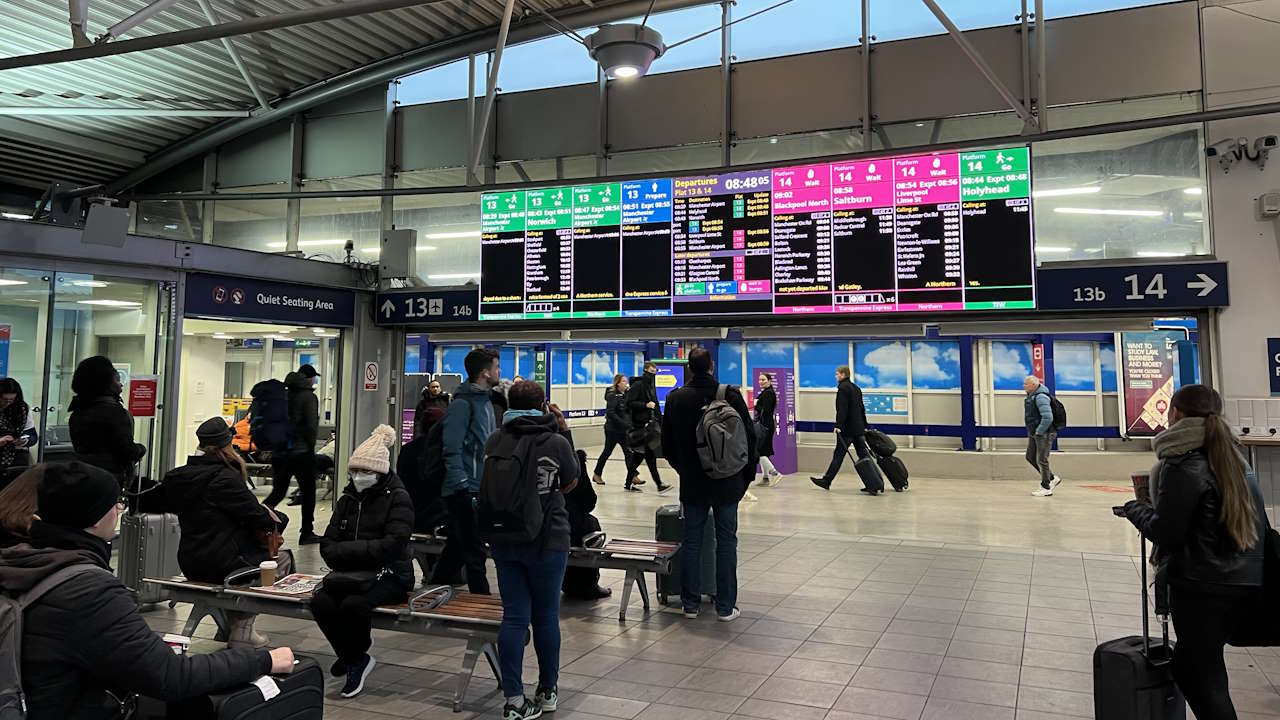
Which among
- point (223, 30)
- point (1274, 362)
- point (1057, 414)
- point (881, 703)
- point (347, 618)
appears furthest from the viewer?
point (1057, 414)

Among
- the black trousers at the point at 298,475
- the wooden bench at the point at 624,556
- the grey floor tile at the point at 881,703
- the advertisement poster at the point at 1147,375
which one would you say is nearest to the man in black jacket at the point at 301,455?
the black trousers at the point at 298,475

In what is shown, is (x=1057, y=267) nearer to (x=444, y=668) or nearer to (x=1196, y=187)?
(x=1196, y=187)

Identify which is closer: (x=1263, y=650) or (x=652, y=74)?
(x=1263, y=650)

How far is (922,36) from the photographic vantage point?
27.2ft

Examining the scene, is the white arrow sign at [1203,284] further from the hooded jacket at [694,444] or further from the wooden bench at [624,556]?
the wooden bench at [624,556]

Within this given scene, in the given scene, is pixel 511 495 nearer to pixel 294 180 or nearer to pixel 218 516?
pixel 218 516

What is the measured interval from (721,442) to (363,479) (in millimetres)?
2134

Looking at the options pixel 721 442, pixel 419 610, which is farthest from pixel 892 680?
pixel 419 610

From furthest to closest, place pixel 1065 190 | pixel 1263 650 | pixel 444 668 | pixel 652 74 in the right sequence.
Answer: pixel 652 74
pixel 1065 190
pixel 1263 650
pixel 444 668

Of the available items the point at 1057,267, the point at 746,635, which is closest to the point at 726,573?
the point at 746,635

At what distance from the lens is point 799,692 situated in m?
3.97

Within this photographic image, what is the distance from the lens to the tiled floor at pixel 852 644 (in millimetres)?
3809

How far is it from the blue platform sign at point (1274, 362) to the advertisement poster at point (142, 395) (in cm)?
974

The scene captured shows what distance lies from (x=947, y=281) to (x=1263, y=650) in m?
3.51
